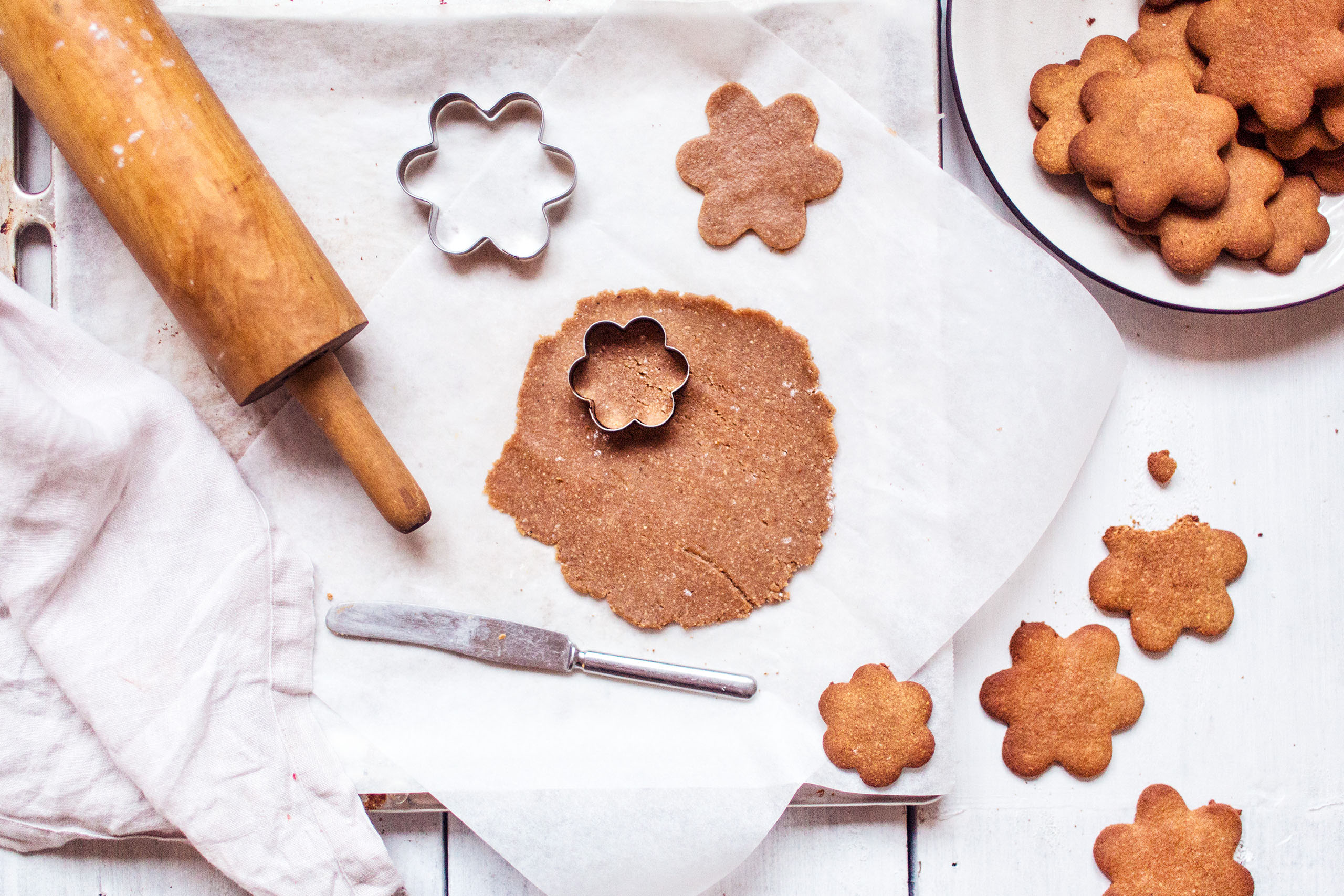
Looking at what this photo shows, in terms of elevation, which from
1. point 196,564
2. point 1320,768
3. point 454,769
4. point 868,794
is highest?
point 196,564

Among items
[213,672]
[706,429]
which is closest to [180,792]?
[213,672]

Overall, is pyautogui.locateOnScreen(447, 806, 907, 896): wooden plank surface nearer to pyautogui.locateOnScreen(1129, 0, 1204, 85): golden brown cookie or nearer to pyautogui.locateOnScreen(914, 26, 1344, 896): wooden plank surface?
pyautogui.locateOnScreen(914, 26, 1344, 896): wooden plank surface

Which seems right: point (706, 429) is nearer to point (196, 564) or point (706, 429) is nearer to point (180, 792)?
point (196, 564)

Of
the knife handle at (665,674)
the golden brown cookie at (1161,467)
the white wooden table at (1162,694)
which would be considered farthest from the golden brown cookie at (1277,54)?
the knife handle at (665,674)

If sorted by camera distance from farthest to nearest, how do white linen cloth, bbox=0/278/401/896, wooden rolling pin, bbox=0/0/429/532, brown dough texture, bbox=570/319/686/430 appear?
1. brown dough texture, bbox=570/319/686/430
2. white linen cloth, bbox=0/278/401/896
3. wooden rolling pin, bbox=0/0/429/532

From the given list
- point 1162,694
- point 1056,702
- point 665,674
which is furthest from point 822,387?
point 1162,694

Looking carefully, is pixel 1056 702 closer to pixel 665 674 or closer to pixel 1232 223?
pixel 665 674

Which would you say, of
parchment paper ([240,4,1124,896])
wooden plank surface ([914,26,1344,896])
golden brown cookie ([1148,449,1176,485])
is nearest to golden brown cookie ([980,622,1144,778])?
wooden plank surface ([914,26,1344,896])
